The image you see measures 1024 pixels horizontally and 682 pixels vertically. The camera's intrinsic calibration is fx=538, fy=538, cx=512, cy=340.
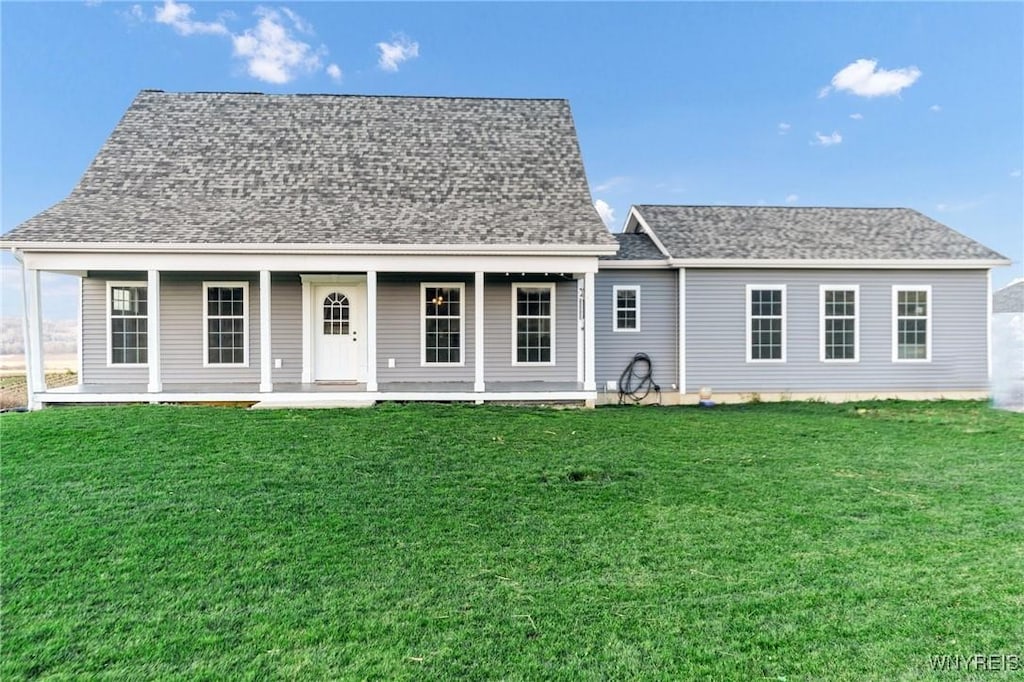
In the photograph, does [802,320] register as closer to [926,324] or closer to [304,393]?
[926,324]

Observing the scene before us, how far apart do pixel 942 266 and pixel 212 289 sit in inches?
637

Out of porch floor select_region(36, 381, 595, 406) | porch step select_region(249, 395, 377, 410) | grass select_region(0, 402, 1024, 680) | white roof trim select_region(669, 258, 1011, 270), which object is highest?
white roof trim select_region(669, 258, 1011, 270)

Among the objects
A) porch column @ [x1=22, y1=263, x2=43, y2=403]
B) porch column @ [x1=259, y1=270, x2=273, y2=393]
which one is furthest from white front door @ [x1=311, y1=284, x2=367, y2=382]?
porch column @ [x1=22, y1=263, x2=43, y2=403]

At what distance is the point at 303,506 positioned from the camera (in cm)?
502

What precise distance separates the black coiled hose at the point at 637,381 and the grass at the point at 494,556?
4.58 metres

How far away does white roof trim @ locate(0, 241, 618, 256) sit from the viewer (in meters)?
9.58

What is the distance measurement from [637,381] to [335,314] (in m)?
6.91

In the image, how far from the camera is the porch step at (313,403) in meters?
9.79

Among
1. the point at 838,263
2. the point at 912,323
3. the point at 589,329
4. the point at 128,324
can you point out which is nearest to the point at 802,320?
the point at 838,263

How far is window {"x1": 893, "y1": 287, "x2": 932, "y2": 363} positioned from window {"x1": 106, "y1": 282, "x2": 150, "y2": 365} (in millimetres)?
16584

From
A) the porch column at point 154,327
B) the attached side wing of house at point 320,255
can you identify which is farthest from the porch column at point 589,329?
the porch column at point 154,327

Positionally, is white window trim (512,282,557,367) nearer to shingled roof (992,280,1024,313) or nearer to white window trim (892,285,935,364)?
white window trim (892,285,935,364)

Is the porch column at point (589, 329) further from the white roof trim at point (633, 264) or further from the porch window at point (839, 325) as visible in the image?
the porch window at point (839, 325)

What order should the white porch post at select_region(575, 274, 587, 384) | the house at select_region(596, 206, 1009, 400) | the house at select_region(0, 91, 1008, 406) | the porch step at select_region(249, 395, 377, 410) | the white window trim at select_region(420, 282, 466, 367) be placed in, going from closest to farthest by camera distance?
the porch step at select_region(249, 395, 377, 410) → the house at select_region(0, 91, 1008, 406) → the white porch post at select_region(575, 274, 587, 384) → the white window trim at select_region(420, 282, 466, 367) → the house at select_region(596, 206, 1009, 400)
